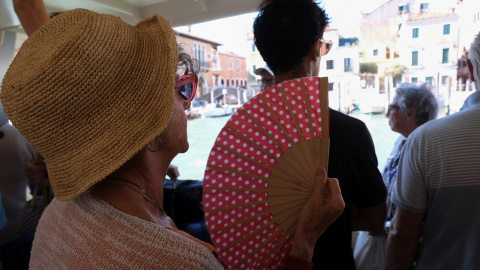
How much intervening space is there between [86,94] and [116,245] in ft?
1.04

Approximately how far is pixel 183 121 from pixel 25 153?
230 centimetres

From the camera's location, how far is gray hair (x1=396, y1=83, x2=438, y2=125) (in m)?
2.67

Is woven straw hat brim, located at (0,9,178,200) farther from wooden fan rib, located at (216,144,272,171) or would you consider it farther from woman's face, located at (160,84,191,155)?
wooden fan rib, located at (216,144,272,171)

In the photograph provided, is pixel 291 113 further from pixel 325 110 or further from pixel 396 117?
pixel 396 117

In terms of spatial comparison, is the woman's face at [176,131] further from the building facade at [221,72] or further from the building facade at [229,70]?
the building facade at [229,70]

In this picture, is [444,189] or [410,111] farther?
[410,111]

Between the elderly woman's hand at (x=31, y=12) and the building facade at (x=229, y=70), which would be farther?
the building facade at (x=229, y=70)

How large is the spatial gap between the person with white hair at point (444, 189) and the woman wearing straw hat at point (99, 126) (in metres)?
0.77

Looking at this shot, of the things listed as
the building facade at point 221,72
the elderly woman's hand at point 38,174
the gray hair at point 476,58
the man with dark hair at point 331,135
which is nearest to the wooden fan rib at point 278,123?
the man with dark hair at point 331,135

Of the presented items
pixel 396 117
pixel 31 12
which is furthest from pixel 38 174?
pixel 396 117

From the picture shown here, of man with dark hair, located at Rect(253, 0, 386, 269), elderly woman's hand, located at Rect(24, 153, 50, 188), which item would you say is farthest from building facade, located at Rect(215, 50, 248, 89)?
man with dark hair, located at Rect(253, 0, 386, 269)

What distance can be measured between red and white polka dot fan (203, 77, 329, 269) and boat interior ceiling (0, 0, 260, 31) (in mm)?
1550

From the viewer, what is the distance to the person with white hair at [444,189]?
4.27 feet

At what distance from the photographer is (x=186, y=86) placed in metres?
0.97
